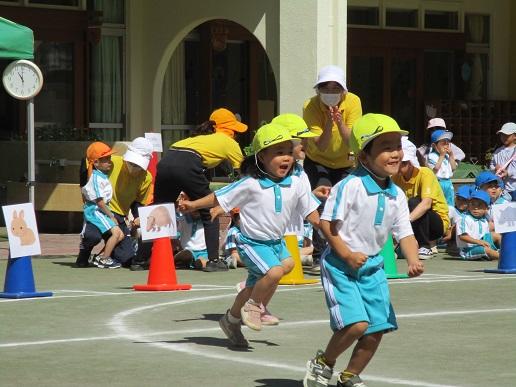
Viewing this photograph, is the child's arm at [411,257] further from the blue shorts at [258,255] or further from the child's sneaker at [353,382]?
the blue shorts at [258,255]

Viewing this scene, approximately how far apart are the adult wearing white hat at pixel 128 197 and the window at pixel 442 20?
13172 mm

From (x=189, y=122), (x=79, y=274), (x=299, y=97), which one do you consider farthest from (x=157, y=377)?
(x=189, y=122)

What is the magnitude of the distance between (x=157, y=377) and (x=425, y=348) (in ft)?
6.95

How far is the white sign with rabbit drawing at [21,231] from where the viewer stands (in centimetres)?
1231

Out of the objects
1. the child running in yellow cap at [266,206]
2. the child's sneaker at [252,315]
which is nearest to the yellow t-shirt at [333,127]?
the child running in yellow cap at [266,206]

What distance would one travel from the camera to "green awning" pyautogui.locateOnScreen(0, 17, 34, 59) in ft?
58.3

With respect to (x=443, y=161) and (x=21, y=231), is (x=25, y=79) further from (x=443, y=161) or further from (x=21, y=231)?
(x=21, y=231)

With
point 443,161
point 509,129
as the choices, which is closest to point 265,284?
point 443,161

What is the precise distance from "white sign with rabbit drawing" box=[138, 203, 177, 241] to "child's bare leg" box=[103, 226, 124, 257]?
8.93 feet

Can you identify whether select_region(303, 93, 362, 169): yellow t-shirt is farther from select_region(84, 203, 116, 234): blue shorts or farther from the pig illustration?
select_region(84, 203, 116, 234): blue shorts

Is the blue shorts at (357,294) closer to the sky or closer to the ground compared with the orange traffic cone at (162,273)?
closer to the sky

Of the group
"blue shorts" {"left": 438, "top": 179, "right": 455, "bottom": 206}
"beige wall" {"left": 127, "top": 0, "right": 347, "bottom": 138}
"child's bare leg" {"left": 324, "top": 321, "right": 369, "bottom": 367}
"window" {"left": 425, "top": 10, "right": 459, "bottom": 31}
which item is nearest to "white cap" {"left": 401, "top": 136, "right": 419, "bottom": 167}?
"blue shorts" {"left": 438, "top": 179, "right": 455, "bottom": 206}

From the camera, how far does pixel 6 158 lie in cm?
2239

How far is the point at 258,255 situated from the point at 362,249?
1.93 metres
